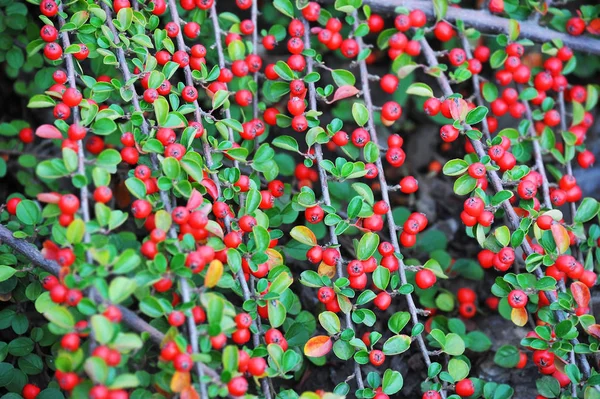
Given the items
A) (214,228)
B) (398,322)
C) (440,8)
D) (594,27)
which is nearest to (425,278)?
(398,322)

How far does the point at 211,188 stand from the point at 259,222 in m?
0.31

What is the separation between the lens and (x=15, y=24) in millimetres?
4145

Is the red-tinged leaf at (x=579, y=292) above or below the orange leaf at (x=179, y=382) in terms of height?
below

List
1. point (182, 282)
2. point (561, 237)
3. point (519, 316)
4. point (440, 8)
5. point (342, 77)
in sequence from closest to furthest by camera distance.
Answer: point (182, 282)
point (561, 237)
point (519, 316)
point (342, 77)
point (440, 8)

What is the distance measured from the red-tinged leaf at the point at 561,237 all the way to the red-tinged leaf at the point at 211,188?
1.86m

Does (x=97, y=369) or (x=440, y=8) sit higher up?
(x=440, y=8)

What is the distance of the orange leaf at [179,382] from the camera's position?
2.70 meters

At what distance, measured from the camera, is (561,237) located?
135 inches

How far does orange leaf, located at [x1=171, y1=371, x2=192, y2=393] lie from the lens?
8.85ft

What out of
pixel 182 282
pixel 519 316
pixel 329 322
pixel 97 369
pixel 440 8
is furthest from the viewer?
pixel 440 8

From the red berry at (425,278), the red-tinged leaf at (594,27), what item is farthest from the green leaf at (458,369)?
the red-tinged leaf at (594,27)

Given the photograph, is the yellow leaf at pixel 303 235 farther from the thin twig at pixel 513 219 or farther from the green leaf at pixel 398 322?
the thin twig at pixel 513 219

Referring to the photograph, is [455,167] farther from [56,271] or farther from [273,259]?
[56,271]

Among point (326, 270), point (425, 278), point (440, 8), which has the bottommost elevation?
point (425, 278)
